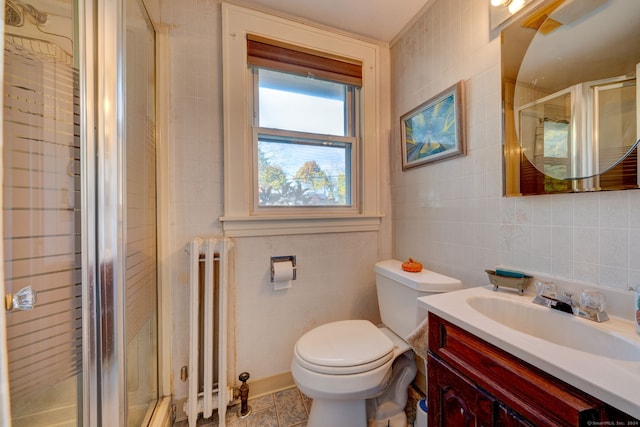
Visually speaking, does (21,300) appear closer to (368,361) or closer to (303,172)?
(368,361)

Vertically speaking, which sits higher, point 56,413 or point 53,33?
point 53,33

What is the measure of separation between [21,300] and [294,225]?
102 cm

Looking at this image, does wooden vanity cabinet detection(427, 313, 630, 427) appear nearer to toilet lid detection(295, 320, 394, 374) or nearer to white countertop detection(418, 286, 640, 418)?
white countertop detection(418, 286, 640, 418)

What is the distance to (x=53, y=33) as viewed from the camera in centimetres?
69

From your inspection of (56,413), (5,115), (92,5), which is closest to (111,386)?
(56,413)

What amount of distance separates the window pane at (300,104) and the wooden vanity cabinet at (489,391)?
1237 millimetres

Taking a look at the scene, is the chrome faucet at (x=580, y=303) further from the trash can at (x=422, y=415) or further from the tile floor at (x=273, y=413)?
the tile floor at (x=273, y=413)

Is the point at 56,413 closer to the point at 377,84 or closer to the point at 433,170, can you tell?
the point at 433,170

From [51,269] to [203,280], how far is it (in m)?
0.61

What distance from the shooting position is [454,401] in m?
0.70

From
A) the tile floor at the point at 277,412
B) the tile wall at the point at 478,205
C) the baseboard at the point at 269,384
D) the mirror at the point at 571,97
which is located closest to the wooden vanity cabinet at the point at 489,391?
the tile wall at the point at 478,205

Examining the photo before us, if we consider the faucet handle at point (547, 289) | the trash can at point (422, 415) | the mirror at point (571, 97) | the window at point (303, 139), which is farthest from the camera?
the window at point (303, 139)

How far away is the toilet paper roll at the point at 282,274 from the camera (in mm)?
1335

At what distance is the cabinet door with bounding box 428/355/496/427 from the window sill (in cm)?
86
